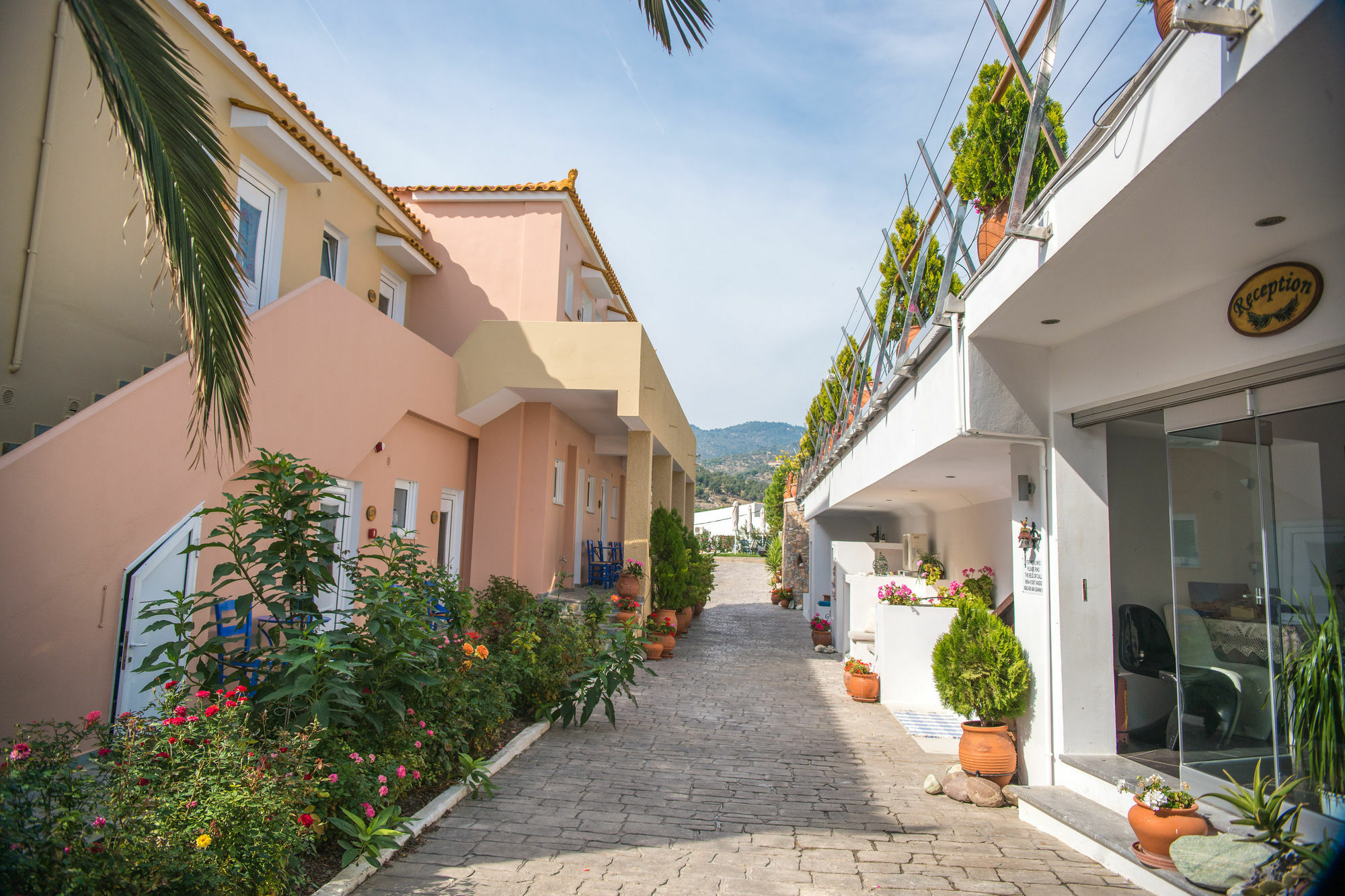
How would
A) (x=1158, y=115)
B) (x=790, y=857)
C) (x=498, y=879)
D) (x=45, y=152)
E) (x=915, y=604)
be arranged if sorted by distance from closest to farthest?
(x=1158, y=115), (x=498, y=879), (x=790, y=857), (x=45, y=152), (x=915, y=604)

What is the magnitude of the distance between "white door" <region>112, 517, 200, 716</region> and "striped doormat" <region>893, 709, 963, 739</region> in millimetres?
6843

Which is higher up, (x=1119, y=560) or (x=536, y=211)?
(x=536, y=211)

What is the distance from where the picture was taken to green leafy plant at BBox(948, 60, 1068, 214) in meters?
5.55

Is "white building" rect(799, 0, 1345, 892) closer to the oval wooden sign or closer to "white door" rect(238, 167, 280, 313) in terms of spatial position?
the oval wooden sign

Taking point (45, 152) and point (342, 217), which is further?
point (342, 217)

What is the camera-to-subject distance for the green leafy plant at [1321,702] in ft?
11.5

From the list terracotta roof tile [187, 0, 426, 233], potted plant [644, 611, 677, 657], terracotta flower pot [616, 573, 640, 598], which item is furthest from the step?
terracotta roof tile [187, 0, 426, 233]

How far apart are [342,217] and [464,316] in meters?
3.00

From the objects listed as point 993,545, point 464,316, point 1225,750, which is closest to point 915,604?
point 993,545

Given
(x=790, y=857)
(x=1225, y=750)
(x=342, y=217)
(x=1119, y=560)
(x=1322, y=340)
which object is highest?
(x=342, y=217)

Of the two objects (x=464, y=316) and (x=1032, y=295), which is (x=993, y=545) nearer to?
(x=1032, y=295)

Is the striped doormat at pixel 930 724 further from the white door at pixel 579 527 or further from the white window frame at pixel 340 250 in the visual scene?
the white window frame at pixel 340 250

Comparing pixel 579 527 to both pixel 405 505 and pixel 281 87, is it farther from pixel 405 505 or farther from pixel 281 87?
pixel 281 87

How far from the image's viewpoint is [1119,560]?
20.8 feet
